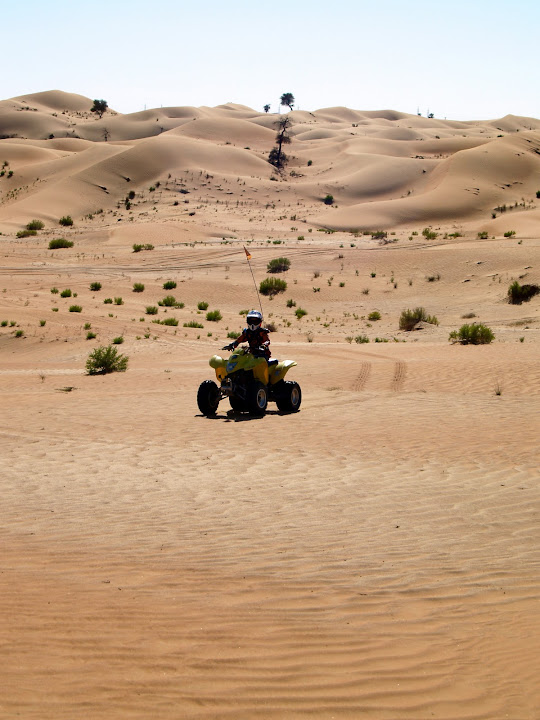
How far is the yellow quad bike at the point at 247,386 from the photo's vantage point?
43.7ft

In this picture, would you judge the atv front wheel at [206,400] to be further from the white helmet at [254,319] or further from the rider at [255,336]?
the white helmet at [254,319]

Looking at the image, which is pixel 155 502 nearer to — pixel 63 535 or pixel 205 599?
pixel 63 535

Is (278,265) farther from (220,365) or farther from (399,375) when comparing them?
(220,365)

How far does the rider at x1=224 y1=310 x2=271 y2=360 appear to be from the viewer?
42.7 ft

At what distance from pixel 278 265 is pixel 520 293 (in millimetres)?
12947

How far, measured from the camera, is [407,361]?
20203 mm

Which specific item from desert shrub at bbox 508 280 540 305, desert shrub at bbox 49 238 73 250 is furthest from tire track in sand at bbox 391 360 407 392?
desert shrub at bbox 49 238 73 250

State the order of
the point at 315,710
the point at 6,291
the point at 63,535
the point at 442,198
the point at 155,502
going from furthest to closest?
1. the point at 442,198
2. the point at 6,291
3. the point at 155,502
4. the point at 63,535
5. the point at 315,710

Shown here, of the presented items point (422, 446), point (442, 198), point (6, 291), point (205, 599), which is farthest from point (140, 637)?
point (442, 198)

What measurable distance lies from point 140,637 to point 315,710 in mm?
1259

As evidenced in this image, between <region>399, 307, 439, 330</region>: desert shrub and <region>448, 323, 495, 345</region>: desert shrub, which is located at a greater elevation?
<region>399, 307, 439, 330</region>: desert shrub

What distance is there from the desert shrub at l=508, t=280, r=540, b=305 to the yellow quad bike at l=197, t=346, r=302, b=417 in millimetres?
20553

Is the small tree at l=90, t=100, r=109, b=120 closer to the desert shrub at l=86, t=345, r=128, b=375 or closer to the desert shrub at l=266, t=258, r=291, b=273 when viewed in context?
the desert shrub at l=266, t=258, r=291, b=273

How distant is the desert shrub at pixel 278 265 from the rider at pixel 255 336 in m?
27.0
